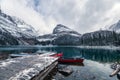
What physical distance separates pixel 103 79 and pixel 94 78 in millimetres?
2136

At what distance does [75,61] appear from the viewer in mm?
70750

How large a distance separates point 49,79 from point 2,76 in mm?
15420

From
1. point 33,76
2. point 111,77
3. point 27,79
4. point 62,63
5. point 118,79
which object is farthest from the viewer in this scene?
point 62,63

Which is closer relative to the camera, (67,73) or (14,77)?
(14,77)

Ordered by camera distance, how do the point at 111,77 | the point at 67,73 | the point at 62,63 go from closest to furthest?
1. the point at 111,77
2. the point at 67,73
3. the point at 62,63

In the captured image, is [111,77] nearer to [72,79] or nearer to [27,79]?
[72,79]

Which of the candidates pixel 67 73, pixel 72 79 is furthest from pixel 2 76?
pixel 67 73

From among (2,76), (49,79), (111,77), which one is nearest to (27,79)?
(2,76)

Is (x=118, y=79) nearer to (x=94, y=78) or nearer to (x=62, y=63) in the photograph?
(x=94, y=78)

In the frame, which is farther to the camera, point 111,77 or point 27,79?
point 111,77

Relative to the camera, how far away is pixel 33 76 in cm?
2850

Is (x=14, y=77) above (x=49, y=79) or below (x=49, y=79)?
above

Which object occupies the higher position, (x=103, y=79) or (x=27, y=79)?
(x=27, y=79)

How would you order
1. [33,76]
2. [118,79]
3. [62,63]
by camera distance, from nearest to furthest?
[33,76]
[118,79]
[62,63]
